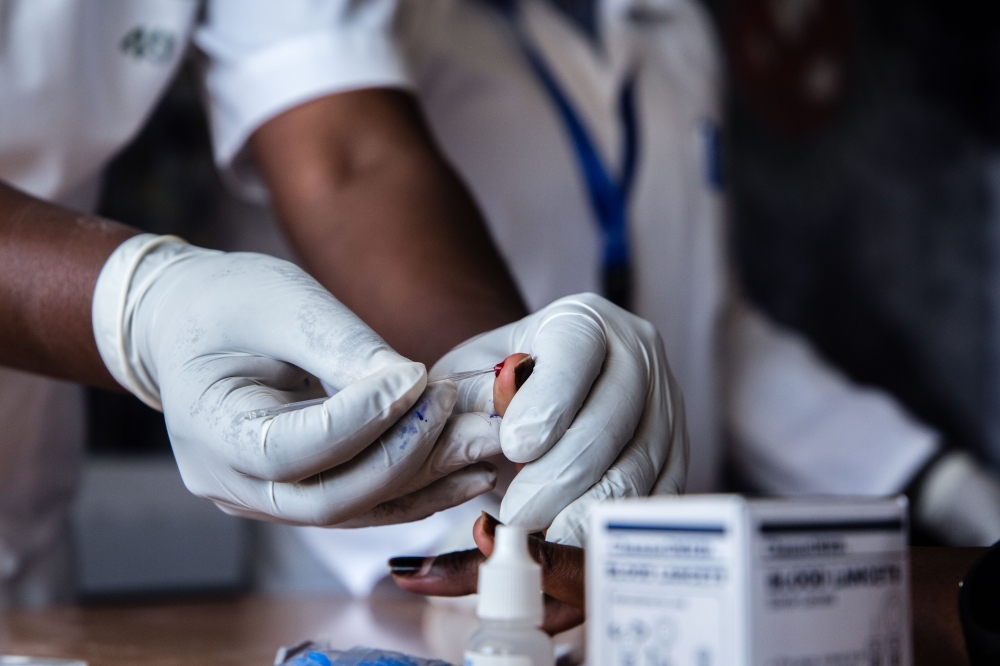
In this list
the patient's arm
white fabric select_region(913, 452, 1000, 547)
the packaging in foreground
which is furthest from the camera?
white fabric select_region(913, 452, 1000, 547)

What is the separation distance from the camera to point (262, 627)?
62cm

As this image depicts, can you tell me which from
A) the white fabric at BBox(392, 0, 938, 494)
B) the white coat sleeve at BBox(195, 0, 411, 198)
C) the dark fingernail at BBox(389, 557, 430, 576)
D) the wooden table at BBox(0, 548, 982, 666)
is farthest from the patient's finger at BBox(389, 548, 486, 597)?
the white fabric at BBox(392, 0, 938, 494)

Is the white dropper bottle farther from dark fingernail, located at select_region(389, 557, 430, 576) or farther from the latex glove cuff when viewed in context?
the latex glove cuff

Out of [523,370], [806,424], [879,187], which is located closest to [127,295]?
[523,370]

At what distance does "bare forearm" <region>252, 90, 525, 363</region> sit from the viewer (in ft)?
2.03

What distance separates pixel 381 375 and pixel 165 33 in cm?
56

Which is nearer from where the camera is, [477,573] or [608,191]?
[477,573]

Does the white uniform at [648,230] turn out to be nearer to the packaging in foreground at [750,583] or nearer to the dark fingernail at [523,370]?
the dark fingernail at [523,370]

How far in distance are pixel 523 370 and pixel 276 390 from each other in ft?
0.41

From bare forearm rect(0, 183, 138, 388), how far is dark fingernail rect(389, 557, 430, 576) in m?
0.25

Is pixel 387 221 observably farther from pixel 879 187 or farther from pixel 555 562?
pixel 879 187

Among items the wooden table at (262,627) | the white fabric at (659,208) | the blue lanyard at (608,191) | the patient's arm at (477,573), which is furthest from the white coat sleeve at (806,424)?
the patient's arm at (477,573)

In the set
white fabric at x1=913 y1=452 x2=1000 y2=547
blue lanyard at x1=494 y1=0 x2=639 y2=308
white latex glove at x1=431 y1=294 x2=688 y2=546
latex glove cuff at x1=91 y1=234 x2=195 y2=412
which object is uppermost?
blue lanyard at x1=494 y1=0 x2=639 y2=308

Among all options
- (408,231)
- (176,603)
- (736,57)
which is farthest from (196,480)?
Result: (736,57)
